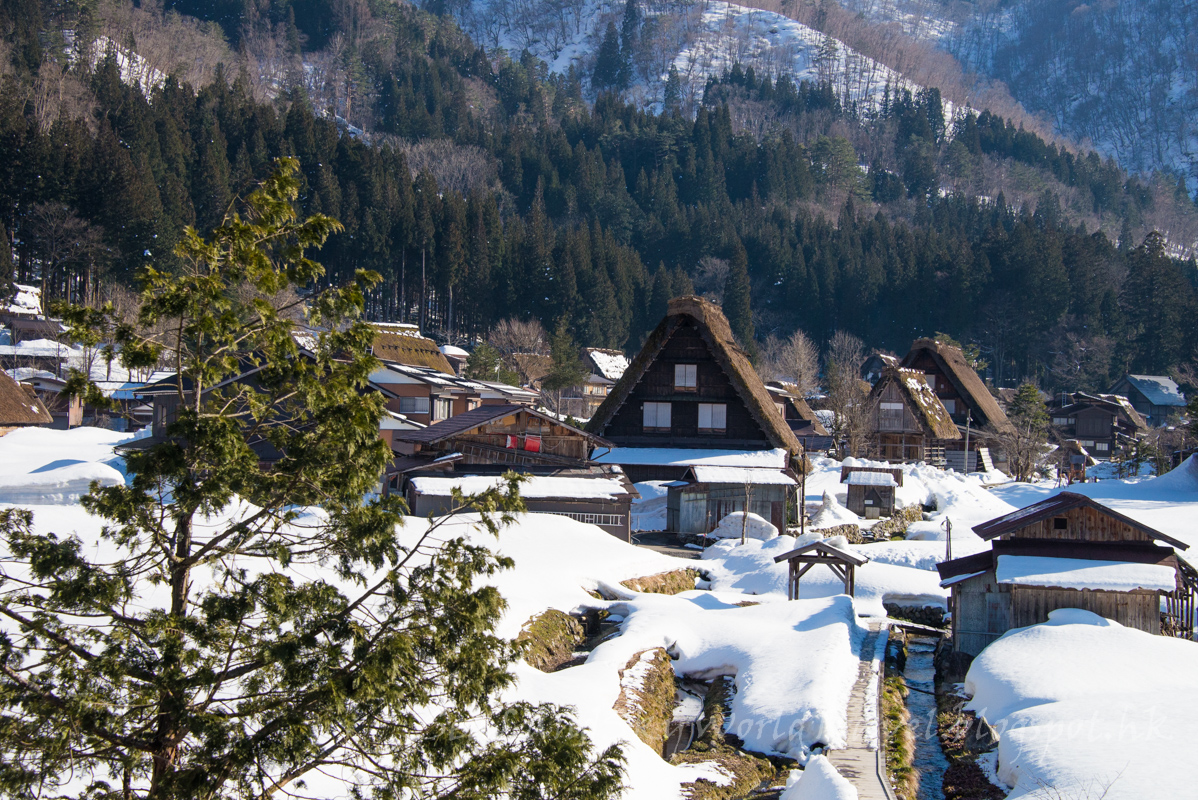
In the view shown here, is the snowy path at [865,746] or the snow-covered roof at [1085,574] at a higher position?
the snow-covered roof at [1085,574]

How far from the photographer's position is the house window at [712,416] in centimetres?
3119

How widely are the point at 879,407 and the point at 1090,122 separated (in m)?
165

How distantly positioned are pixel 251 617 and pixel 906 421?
39.7m

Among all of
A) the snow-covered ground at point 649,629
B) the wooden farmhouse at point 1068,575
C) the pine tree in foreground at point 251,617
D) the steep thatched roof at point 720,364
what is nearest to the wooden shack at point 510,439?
the snow-covered ground at point 649,629

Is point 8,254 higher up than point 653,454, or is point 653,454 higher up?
point 8,254

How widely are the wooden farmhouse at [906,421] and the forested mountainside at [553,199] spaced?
77.9 feet

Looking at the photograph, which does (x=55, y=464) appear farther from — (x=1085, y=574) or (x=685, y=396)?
(x=1085, y=574)

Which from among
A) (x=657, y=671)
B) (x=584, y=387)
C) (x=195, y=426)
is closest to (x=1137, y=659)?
(x=657, y=671)

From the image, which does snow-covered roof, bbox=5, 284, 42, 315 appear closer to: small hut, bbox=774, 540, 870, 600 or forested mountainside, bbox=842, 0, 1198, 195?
small hut, bbox=774, 540, 870, 600

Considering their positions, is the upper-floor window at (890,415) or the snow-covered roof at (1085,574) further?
the upper-floor window at (890,415)

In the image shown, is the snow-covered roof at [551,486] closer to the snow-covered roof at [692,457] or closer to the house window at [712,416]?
the snow-covered roof at [692,457]

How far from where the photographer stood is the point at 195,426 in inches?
201

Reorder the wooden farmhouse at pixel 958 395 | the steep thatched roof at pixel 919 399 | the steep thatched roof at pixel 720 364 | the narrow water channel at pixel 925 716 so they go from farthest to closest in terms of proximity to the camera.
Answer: the wooden farmhouse at pixel 958 395
the steep thatched roof at pixel 919 399
the steep thatched roof at pixel 720 364
the narrow water channel at pixel 925 716

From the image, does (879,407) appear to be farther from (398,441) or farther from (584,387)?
(398,441)
